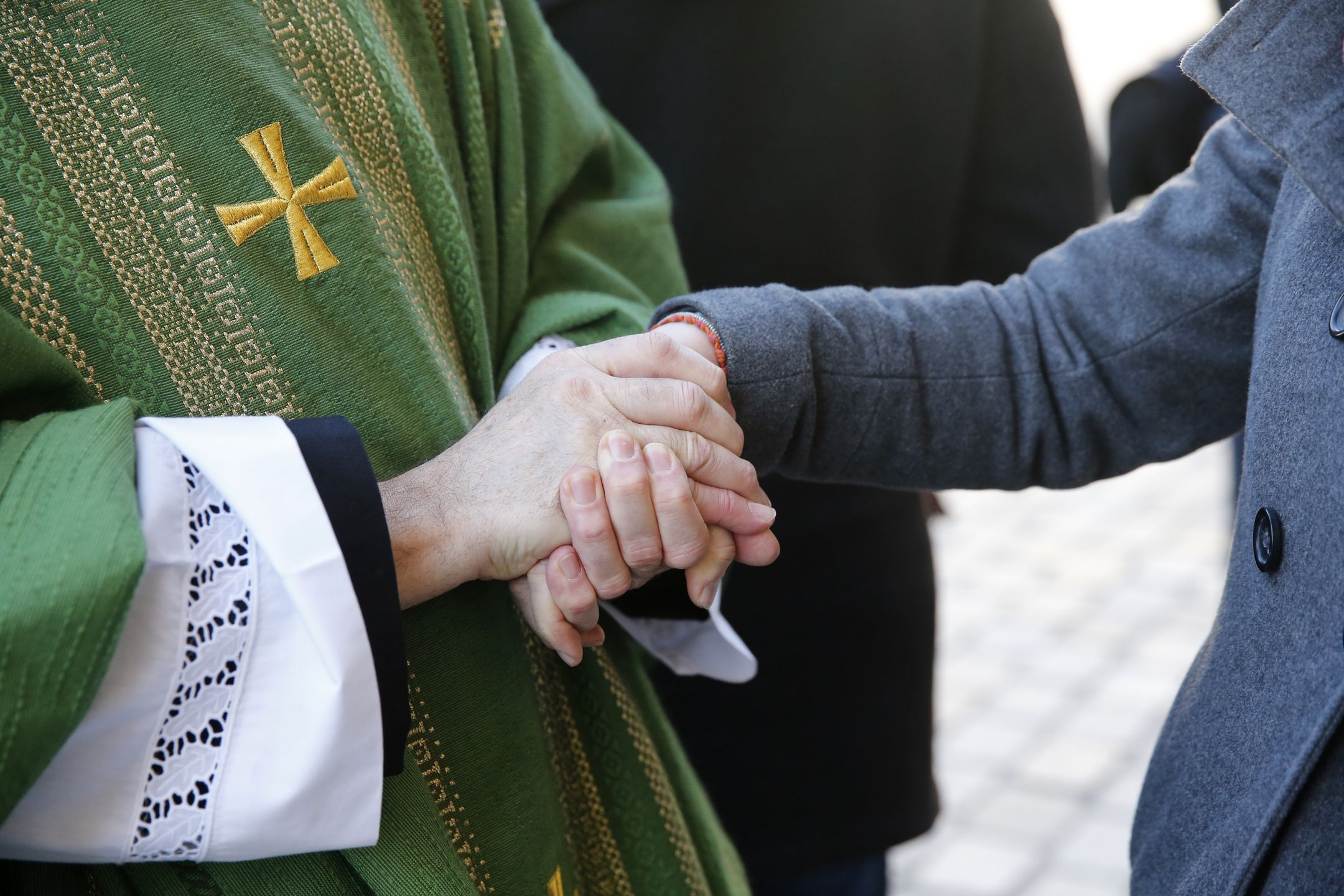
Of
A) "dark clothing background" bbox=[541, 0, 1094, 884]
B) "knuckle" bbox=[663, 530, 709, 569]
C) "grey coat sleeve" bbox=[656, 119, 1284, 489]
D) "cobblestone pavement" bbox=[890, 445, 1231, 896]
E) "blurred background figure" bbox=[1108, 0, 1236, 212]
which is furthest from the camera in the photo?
"cobblestone pavement" bbox=[890, 445, 1231, 896]

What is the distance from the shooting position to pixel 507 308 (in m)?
1.23

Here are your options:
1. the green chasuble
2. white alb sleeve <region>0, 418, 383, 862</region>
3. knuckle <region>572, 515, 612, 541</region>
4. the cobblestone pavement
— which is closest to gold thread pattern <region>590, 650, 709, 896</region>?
the green chasuble

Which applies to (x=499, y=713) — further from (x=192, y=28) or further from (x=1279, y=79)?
(x=1279, y=79)

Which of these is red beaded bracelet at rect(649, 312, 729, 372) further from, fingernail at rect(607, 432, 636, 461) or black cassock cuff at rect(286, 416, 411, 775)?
black cassock cuff at rect(286, 416, 411, 775)

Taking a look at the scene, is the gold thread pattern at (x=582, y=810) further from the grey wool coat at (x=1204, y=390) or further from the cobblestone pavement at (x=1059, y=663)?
the cobblestone pavement at (x=1059, y=663)

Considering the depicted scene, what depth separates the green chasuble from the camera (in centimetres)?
81

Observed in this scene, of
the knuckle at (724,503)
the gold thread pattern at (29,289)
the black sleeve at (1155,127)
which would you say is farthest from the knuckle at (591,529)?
the black sleeve at (1155,127)

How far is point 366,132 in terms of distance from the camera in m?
1.04

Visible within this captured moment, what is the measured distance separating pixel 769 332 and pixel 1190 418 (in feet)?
1.42

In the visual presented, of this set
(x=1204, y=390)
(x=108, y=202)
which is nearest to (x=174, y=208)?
(x=108, y=202)

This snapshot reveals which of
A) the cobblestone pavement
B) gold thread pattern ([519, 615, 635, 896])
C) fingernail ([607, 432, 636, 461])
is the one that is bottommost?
the cobblestone pavement

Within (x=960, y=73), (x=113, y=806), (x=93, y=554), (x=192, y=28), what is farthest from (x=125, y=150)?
(x=960, y=73)

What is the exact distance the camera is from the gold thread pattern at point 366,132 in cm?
101

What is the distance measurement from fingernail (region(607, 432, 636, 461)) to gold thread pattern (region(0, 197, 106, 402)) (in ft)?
1.36
